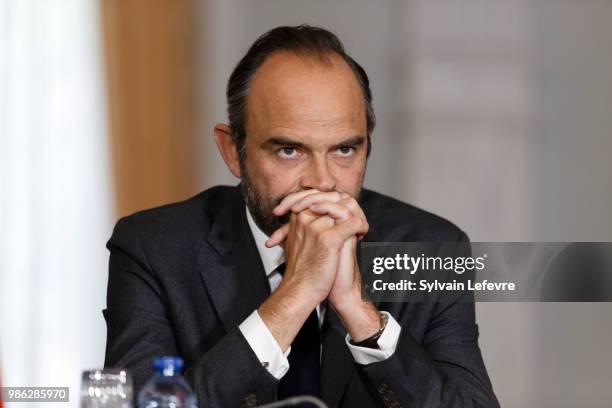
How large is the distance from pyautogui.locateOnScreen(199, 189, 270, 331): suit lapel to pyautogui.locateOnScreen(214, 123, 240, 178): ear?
0.15 metres

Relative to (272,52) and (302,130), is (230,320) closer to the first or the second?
(302,130)

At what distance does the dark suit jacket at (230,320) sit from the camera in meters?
2.09

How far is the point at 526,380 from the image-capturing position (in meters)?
4.04

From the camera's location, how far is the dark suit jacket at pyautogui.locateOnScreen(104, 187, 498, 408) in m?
2.09

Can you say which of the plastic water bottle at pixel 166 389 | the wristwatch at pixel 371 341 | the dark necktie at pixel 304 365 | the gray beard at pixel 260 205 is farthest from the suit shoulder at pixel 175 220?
the plastic water bottle at pixel 166 389

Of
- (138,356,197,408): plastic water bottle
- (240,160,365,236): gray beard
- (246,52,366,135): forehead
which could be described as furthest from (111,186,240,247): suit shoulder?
(138,356,197,408): plastic water bottle

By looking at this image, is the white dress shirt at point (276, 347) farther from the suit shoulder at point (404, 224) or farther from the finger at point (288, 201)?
the suit shoulder at point (404, 224)

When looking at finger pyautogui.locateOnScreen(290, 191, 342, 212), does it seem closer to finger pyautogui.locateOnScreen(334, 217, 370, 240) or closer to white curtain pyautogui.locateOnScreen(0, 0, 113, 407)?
finger pyautogui.locateOnScreen(334, 217, 370, 240)

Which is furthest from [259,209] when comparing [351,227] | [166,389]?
[166,389]

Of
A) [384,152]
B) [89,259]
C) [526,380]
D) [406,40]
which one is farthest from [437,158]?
[89,259]

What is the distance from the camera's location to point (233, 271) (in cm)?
247

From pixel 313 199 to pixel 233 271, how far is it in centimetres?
36

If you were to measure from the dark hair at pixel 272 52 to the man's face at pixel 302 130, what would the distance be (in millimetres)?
30

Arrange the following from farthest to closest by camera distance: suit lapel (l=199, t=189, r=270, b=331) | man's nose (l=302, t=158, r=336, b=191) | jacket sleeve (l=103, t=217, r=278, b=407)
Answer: suit lapel (l=199, t=189, r=270, b=331) → man's nose (l=302, t=158, r=336, b=191) → jacket sleeve (l=103, t=217, r=278, b=407)
